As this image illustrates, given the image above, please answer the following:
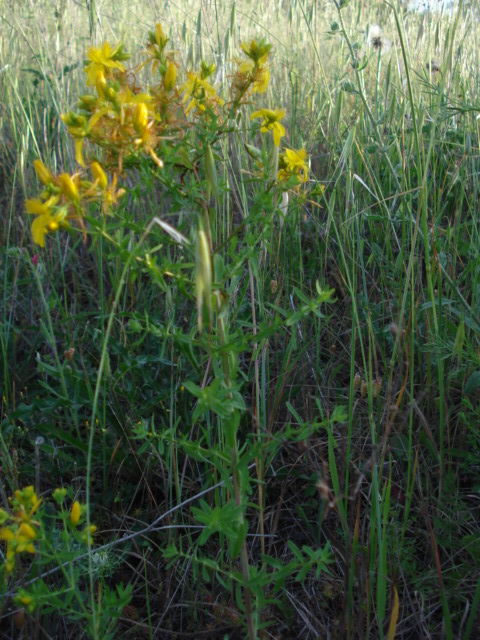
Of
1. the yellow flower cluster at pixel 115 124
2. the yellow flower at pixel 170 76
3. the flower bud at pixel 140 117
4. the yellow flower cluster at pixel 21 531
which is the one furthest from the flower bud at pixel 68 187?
the yellow flower cluster at pixel 21 531

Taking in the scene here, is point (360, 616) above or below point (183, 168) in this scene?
below

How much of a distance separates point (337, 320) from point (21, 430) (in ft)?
3.30

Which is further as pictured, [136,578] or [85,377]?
[85,377]

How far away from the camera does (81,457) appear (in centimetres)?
150

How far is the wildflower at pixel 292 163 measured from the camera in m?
1.06

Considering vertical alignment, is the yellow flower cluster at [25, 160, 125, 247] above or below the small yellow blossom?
below

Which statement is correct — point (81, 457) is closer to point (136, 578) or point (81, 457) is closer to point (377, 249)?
point (136, 578)

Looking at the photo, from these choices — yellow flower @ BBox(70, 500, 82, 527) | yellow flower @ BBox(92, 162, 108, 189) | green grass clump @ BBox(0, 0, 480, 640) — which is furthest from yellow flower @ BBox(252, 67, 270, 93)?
yellow flower @ BBox(70, 500, 82, 527)

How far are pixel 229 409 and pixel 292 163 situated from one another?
1.60ft

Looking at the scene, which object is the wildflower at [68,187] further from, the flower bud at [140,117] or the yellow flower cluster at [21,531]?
the yellow flower cluster at [21,531]

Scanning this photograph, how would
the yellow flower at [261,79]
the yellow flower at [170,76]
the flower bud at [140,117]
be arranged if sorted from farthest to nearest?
1. the yellow flower at [261,79]
2. the yellow flower at [170,76]
3. the flower bud at [140,117]

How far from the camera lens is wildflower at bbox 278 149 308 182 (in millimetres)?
1062

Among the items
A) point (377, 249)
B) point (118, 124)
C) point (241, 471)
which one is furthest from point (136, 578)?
point (377, 249)

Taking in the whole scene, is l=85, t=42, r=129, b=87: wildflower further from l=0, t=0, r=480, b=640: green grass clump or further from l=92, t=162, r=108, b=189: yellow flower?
l=92, t=162, r=108, b=189: yellow flower
